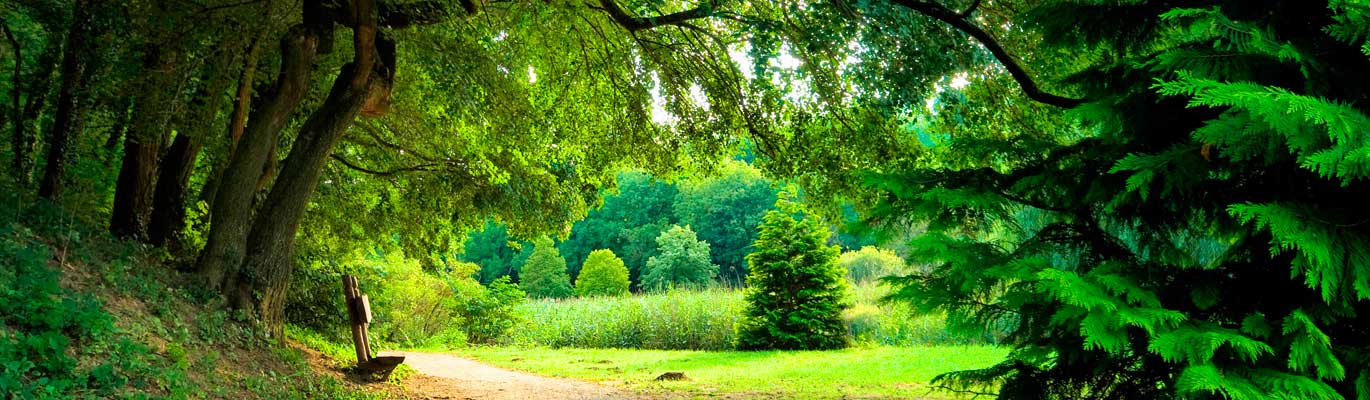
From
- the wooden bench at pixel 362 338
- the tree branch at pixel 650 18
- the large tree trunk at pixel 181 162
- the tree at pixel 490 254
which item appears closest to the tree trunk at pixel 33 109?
the large tree trunk at pixel 181 162

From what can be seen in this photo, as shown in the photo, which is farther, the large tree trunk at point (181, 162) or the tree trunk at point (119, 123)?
the tree trunk at point (119, 123)

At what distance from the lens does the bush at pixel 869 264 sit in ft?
78.1

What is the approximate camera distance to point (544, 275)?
42.2 m

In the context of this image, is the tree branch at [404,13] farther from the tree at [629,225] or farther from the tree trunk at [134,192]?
the tree at [629,225]

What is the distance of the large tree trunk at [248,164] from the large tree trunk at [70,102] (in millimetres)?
1463

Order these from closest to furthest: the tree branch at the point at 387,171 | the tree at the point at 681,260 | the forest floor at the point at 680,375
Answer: the forest floor at the point at 680,375
the tree branch at the point at 387,171
the tree at the point at 681,260

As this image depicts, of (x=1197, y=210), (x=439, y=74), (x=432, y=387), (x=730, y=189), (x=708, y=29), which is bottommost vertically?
(x=432, y=387)

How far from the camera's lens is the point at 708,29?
869 cm

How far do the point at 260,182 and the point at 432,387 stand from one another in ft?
9.60

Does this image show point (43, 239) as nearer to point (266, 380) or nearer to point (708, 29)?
point (266, 380)

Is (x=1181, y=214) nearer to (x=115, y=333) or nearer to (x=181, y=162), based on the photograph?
(x=115, y=333)

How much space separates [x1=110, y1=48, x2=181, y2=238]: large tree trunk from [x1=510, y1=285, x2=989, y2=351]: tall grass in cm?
1072

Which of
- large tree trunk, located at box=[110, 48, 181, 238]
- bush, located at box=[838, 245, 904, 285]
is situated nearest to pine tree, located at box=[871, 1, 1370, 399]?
large tree trunk, located at box=[110, 48, 181, 238]

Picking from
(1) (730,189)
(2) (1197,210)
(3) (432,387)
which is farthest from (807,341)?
(1) (730,189)
